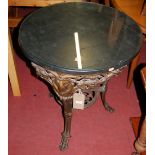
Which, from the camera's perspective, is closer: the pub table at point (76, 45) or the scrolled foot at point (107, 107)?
the pub table at point (76, 45)

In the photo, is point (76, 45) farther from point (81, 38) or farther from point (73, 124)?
point (73, 124)

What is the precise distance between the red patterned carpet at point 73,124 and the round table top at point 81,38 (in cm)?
64

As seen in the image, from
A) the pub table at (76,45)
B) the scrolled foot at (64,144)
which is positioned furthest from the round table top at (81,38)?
the scrolled foot at (64,144)

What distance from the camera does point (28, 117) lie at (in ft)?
5.20

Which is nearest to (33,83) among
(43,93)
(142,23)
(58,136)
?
(43,93)

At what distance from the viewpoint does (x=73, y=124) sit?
1.56 metres

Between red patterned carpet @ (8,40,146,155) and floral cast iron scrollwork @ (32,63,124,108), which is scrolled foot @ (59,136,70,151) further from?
floral cast iron scrollwork @ (32,63,124,108)

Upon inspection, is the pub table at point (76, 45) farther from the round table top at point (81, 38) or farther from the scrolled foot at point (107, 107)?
the scrolled foot at point (107, 107)

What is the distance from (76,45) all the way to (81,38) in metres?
0.07

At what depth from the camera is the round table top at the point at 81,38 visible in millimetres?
998

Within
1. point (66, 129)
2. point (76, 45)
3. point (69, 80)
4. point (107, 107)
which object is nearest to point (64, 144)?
point (66, 129)

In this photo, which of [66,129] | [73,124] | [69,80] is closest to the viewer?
[69,80]

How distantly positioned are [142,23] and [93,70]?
0.61m
